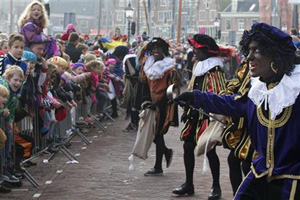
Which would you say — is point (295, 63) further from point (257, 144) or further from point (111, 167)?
point (111, 167)

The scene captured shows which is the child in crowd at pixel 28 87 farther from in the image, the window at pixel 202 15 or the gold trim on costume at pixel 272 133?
the window at pixel 202 15

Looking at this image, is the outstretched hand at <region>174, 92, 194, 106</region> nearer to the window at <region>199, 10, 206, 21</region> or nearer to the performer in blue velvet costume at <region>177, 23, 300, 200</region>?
the performer in blue velvet costume at <region>177, 23, 300, 200</region>

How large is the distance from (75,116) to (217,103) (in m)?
9.59

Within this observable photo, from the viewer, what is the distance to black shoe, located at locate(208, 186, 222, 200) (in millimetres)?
9625

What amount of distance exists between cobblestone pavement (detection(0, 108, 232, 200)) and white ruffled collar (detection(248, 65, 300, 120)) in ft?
13.6

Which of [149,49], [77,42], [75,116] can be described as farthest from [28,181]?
[77,42]

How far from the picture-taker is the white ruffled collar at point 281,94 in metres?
5.57

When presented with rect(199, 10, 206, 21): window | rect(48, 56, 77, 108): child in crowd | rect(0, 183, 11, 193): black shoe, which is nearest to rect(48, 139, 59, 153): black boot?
rect(48, 56, 77, 108): child in crowd

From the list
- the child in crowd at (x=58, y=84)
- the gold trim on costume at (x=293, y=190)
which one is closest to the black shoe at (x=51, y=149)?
the child in crowd at (x=58, y=84)

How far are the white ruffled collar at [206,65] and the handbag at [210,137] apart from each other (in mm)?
653

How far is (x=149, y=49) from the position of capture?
456 inches

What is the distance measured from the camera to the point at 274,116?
5594mm

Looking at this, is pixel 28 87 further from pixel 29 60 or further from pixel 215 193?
pixel 215 193

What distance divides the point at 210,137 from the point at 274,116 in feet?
11.9
